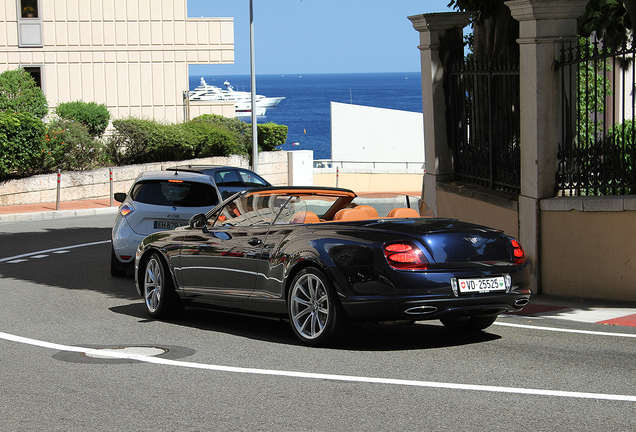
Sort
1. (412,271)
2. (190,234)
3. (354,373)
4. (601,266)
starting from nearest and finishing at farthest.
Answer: (354,373) < (412,271) < (190,234) < (601,266)

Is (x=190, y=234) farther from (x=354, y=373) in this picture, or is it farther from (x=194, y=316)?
(x=354, y=373)

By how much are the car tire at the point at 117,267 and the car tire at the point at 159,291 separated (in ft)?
10.2

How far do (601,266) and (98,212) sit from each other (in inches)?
669

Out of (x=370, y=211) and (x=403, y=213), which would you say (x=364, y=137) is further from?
(x=370, y=211)

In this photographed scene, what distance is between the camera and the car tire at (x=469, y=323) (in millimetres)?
8195

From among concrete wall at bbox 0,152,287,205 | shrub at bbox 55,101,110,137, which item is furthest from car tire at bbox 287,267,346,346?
shrub at bbox 55,101,110,137

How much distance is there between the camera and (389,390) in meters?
6.03

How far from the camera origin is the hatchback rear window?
12656mm

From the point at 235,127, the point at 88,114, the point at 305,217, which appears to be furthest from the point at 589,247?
the point at 235,127

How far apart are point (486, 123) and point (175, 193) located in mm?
4602

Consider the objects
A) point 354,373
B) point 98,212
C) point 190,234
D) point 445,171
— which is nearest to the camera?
point 354,373

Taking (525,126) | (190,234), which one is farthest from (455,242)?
(525,126)

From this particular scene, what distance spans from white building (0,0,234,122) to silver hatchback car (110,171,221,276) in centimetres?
2354

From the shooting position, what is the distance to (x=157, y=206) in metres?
12.6
